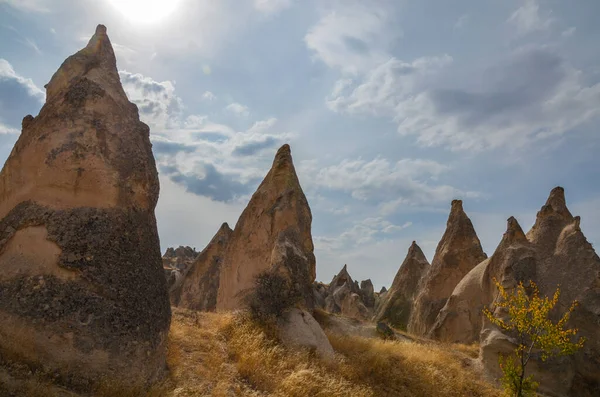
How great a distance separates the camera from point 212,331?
34.6 feet

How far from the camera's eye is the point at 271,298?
38.3 ft

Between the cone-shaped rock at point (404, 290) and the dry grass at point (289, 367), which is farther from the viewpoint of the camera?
the cone-shaped rock at point (404, 290)

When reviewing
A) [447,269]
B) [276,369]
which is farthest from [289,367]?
[447,269]

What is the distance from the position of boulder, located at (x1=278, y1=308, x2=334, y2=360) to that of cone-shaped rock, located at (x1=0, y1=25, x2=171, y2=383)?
4314 millimetres

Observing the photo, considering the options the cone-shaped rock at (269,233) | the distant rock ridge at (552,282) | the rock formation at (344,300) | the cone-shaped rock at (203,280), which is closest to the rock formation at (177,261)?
the cone-shaped rock at (203,280)

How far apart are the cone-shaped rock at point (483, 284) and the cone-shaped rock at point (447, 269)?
2748 millimetres

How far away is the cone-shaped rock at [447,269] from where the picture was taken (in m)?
23.7

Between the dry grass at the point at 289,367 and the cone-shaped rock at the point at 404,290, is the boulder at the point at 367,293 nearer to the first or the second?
the cone-shaped rock at the point at 404,290

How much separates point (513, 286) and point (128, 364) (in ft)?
42.8

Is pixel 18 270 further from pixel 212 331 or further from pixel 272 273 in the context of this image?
pixel 272 273

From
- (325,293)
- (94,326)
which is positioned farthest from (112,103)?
(325,293)

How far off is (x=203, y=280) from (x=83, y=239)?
54.4ft

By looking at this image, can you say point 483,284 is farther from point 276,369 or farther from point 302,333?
point 276,369

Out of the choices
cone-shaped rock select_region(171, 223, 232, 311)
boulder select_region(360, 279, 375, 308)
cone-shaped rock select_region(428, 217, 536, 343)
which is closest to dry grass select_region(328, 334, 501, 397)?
cone-shaped rock select_region(428, 217, 536, 343)
